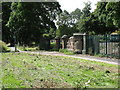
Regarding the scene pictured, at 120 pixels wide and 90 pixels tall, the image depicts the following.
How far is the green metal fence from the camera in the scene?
14141 millimetres

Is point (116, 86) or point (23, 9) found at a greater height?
point (23, 9)

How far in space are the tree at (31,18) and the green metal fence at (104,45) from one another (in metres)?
14.3

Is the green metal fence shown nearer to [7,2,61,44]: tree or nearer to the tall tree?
[7,2,61,44]: tree

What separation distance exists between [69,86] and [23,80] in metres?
1.67

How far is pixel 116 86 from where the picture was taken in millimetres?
5590

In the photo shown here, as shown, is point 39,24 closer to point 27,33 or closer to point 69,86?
point 27,33

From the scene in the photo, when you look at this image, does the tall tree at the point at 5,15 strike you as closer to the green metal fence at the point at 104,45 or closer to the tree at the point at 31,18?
the tree at the point at 31,18

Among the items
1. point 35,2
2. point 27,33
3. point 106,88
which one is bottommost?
point 106,88

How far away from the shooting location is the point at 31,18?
2908 cm

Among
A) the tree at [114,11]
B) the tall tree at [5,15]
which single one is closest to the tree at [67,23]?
the tall tree at [5,15]

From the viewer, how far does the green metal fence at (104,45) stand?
1414cm

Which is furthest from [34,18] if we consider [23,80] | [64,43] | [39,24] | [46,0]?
[23,80]

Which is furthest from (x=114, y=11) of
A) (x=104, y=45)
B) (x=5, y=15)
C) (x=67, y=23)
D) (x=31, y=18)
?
(x=67, y=23)

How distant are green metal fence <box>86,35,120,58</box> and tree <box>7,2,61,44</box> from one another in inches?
564
